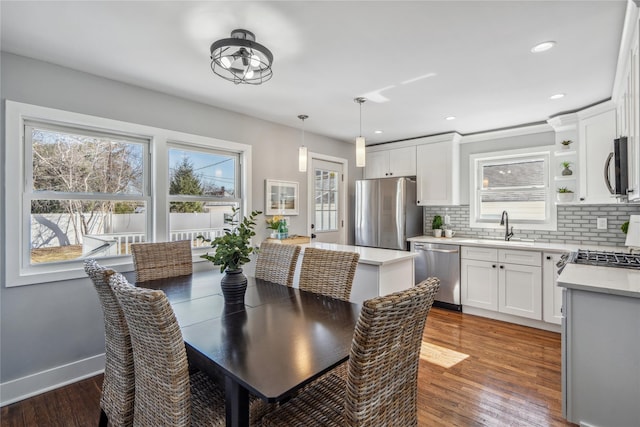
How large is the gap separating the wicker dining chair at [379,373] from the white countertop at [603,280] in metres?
1.23

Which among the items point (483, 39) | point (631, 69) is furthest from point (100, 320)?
point (631, 69)

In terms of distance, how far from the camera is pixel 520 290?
3.47 metres

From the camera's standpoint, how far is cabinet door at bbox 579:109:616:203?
2953 mm

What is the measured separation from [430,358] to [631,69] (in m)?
2.48

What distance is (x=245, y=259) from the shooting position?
1.97m

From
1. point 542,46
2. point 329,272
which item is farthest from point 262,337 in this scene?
point 542,46

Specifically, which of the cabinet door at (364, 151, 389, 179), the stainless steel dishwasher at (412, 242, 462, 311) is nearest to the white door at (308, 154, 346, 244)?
the cabinet door at (364, 151, 389, 179)

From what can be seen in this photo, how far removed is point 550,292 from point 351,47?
3.20 m

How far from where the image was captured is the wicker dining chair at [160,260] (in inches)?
92.8

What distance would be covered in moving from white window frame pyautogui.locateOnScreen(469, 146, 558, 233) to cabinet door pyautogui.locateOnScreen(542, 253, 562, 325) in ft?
2.38

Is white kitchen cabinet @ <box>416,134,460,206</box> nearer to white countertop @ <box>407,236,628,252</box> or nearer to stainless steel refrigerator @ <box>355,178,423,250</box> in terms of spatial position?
stainless steel refrigerator @ <box>355,178,423,250</box>

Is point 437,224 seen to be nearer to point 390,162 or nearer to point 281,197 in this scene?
point 390,162

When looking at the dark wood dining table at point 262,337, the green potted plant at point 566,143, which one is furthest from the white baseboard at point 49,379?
the green potted plant at point 566,143

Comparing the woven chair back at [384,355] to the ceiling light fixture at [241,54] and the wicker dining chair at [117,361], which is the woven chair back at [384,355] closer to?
the wicker dining chair at [117,361]
